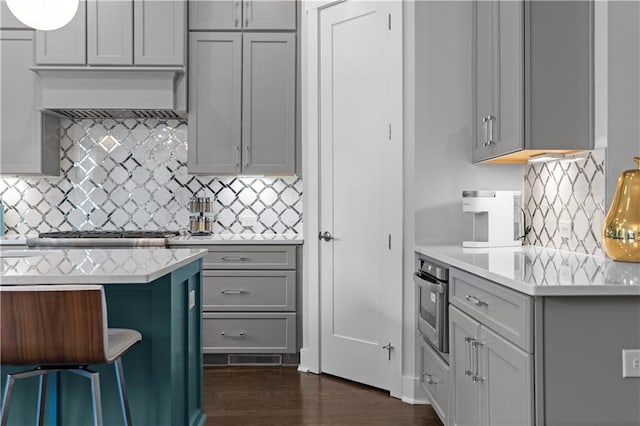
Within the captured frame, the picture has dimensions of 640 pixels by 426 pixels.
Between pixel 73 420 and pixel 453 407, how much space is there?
1.61m

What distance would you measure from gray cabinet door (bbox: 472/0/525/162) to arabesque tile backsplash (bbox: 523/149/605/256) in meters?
0.34

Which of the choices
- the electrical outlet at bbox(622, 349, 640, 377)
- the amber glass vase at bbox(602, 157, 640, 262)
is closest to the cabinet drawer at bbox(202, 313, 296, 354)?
the amber glass vase at bbox(602, 157, 640, 262)

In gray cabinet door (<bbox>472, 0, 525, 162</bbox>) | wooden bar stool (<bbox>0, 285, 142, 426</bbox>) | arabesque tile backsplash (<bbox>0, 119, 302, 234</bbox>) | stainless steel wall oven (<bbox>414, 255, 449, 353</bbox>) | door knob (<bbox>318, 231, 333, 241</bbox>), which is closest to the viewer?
wooden bar stool (<bbox>0, 285, 142, 426</bbox>)

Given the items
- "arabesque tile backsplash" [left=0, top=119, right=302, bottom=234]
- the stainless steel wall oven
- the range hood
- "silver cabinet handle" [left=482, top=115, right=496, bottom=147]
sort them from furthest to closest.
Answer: "arabesque tile backsplash" [left=0, top=119, right=302, bottom=234], the range hood, "silver cabinet handle" [left=482, top=115, right=496, bottom=147], the stainless steel wall oven

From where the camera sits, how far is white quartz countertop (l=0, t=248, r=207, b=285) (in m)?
1.93

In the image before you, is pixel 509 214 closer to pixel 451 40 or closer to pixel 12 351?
pixel 451 40

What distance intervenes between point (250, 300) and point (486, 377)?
2.25 meters

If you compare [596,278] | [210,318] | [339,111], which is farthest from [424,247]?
[210,318]

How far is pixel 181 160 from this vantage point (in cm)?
474

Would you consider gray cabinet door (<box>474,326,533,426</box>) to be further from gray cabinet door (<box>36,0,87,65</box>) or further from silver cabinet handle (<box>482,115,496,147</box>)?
gray cabinet door (<box>36,0,87,65</box>)

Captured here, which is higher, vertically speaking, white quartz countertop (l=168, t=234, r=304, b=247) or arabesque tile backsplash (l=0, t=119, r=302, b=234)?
arabesque tile backsplash (l=0, t=119, r=302, b=234)

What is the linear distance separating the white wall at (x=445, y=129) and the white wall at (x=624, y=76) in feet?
3.33

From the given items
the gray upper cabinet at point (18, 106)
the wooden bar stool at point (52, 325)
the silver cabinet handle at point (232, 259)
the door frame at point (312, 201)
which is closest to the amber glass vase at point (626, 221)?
the wooden bar stool at point (52, 325)

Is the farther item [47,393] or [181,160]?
[181,160]
